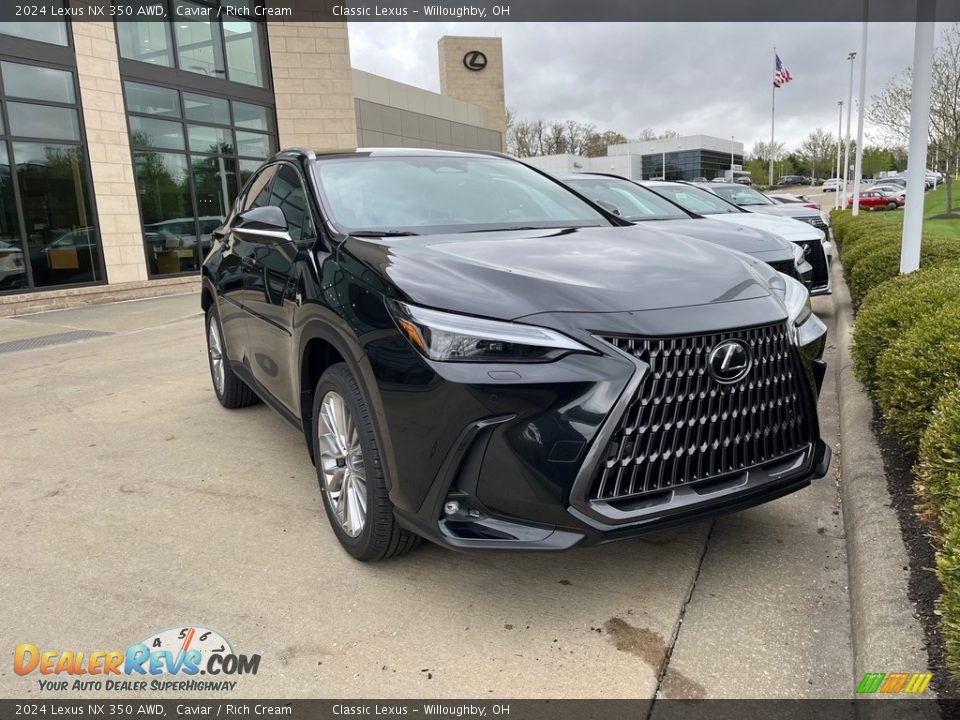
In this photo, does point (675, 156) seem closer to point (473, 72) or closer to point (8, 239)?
point (473, 72)

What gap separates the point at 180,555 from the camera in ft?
10.4

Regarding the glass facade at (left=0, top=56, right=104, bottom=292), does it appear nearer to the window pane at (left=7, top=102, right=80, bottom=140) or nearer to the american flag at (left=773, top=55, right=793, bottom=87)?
the window pane at (left=7, top=102, right=80, bottom=140)

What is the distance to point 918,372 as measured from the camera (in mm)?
3234

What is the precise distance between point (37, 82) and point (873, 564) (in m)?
13.7

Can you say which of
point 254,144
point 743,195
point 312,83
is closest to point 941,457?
point 743,195

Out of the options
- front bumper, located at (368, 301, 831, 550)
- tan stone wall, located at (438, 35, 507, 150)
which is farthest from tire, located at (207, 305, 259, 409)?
tan stone wall, located at (438, 35, 507, 150)

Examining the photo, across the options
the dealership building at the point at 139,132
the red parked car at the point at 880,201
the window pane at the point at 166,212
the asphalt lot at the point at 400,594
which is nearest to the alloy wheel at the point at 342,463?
the asphalt lot at the point at 400,594

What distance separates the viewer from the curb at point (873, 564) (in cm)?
216

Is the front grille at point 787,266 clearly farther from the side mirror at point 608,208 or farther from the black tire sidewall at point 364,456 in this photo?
the black tire sidewall at point 364,456

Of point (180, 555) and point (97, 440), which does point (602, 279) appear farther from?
point (97, 440)

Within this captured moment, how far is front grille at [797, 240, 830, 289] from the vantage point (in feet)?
24.3

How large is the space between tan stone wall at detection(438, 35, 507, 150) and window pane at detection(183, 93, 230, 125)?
28549 mm

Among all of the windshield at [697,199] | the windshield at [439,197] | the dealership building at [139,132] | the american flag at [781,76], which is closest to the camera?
the windshield at [439,197]

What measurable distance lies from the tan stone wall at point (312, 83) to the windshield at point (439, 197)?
45.6 ft
